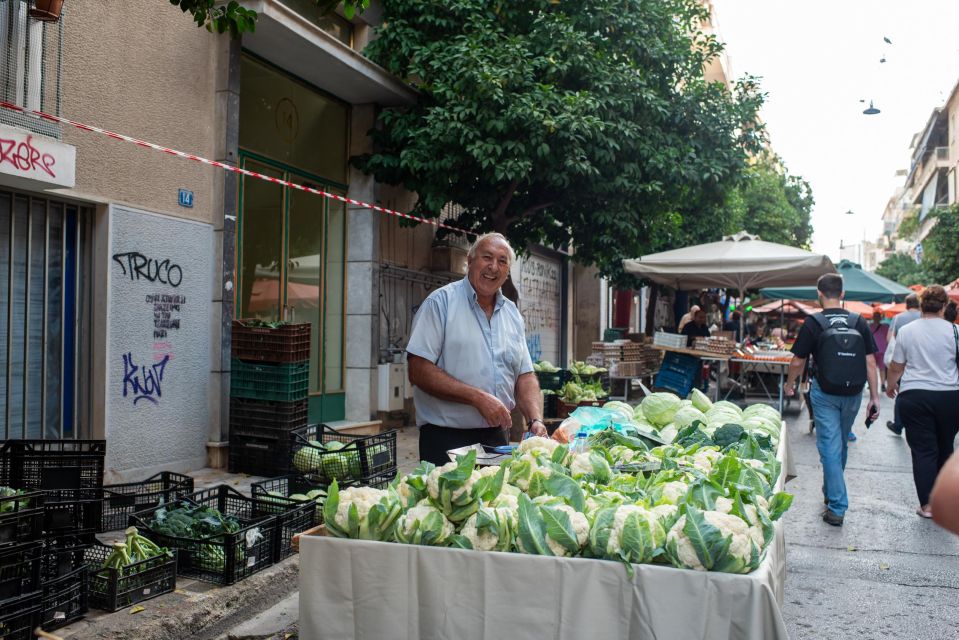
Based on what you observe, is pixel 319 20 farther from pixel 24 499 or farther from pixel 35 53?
pixel 24 499

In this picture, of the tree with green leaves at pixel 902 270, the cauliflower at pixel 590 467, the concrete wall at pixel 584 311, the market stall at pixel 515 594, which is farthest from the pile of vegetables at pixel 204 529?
the tree with green leaves at pixel 902 270

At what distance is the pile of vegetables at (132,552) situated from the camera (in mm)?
3959

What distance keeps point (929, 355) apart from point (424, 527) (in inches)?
218

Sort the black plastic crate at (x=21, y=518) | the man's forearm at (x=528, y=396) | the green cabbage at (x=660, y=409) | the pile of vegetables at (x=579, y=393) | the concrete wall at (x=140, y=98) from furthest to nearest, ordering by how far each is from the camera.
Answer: the pile of vegetables at (x=579, y=393) → the concrete wall at (x=140, y=98) → the green cabbage at (x=660, y=409) → the man's forearm at (x=528, y=396) → the black plastic crate at (x=21, y=518)

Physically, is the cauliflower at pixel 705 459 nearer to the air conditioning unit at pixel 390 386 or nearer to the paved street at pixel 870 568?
the paved street at pixel 870 568

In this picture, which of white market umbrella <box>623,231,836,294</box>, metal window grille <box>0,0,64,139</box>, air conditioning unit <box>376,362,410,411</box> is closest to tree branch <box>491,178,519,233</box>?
air conditioning unit <box>376,362,410,411</box>

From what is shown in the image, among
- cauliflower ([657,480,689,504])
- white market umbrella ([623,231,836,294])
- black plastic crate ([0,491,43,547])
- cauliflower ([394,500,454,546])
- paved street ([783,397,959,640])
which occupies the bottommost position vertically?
paved street ([783,397,959,640])

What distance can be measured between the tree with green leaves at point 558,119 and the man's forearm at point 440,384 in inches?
202

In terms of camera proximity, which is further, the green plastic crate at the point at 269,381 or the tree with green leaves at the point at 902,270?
the tree with green leaves at the point at 902,270

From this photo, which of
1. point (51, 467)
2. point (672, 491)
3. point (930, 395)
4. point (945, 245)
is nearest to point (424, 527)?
point (672, 491)

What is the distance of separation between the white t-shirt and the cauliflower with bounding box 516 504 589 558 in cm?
519

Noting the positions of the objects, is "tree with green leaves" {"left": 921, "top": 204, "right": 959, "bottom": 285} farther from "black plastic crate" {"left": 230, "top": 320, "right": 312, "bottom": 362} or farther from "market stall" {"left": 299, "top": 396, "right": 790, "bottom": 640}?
"market stall" {"left": 299, "top": 396, "right": 790, "bottom": 640}

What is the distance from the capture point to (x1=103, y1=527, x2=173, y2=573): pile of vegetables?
3.96m

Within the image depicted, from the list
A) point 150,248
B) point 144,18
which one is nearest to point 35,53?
point 144,18
